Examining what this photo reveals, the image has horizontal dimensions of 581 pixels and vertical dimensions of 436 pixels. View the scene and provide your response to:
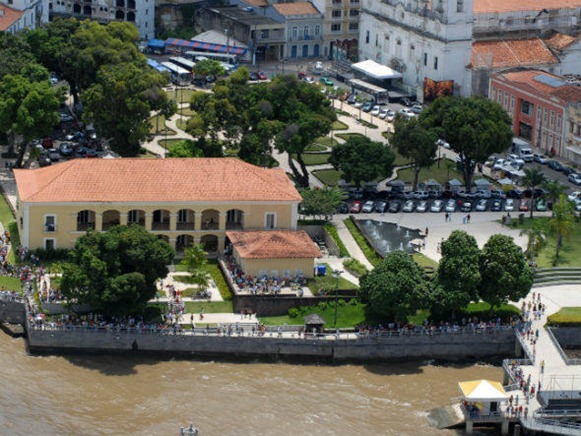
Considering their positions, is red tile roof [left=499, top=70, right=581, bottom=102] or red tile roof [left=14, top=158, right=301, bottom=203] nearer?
red tile roof [left=14, top=158, right=301, bottom=203]

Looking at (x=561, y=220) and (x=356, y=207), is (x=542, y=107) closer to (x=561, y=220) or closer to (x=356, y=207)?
(x=356, y=207)

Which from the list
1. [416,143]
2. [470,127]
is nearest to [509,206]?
[470,127]

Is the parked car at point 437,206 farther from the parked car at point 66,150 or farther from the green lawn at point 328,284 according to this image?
the parked car at point 66,150

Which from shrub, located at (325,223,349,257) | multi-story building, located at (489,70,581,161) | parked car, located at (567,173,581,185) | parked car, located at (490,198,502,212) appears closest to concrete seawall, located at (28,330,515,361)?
shrub, located at (325,223,349,257)

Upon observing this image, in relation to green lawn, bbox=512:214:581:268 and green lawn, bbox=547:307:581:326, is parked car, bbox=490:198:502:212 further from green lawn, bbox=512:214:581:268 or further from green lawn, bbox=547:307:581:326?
green lawn, bbox=547:307:581:326

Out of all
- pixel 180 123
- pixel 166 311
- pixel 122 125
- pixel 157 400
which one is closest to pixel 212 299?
pixel 166 311

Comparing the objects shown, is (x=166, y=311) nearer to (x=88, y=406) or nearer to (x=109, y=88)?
(x=88, y=406)

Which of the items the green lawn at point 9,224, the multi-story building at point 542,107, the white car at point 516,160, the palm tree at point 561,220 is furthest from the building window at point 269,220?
the multi-story building at point 542,107
